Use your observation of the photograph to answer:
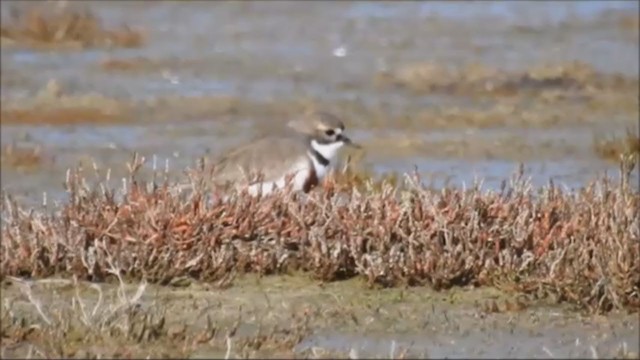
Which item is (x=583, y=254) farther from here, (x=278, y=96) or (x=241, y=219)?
(x=278, y=96)

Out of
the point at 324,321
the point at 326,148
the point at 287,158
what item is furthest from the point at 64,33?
the point at 324,321

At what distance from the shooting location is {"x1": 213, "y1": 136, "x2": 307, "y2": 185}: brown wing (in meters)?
9.58

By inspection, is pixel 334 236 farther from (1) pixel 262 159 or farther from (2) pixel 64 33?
(2) pixel 64 33

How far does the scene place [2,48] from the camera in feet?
63.7

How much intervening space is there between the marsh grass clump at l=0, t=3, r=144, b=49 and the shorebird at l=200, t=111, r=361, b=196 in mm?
9828

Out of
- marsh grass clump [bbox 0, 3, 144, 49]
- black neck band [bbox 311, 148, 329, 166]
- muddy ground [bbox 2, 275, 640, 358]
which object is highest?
black neck band [bbox 311, 148, 329, 166]

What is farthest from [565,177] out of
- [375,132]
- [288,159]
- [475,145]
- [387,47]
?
[387,47]

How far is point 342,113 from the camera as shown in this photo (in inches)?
622

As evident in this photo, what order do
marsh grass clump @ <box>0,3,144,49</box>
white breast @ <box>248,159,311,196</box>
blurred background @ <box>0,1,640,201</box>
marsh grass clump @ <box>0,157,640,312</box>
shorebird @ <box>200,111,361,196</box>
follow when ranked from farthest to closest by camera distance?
marsh grass clump @ <box>0,3,144,49</box> → blurred background @ <box>0,1,640,201</box> → shorebird @ <box>200,111,361,196</box> → white breast @ <box>248,159,311,196</box> → marsh grass clump @ <box>0,157,640,312</box>

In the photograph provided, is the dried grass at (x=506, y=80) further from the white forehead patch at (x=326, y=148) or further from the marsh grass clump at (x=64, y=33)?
the white forehead patch at (x=326, y=148)

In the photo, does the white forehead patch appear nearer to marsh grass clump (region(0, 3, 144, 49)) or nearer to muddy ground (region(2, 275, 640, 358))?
muddy ground (region(2, 275, 640, 358))

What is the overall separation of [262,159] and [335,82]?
25.7ft

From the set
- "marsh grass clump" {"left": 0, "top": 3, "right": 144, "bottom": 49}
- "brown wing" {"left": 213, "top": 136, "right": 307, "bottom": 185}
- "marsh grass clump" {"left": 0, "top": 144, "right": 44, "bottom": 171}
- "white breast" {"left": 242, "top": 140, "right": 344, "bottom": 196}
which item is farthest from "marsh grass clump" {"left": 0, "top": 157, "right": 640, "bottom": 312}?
"marsh grass clump" {"left": 0, "top": 3, "right": 144, "bottom": 49}

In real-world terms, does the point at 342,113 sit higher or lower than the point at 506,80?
lower
